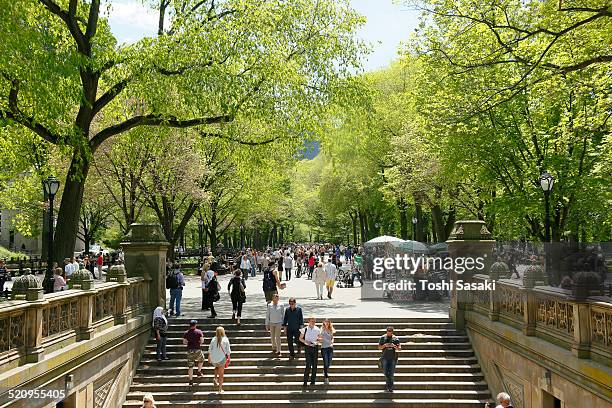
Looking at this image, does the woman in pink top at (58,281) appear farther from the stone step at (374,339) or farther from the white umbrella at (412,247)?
the white umbrella at (412,247)

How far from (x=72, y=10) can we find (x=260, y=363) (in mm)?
10607

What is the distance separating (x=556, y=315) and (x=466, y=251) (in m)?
6.26

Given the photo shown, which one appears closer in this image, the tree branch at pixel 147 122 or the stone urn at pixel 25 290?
the stone urn at pixel 25 290

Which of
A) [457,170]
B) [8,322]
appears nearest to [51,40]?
[8,322]

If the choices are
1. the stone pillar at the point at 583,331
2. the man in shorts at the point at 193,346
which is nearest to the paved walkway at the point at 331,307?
the man in shorts at the point at 193,346

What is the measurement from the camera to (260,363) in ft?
49.5

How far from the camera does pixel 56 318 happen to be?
35.1ft

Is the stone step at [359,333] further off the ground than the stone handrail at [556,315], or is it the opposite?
the stone handrail at [556,315]

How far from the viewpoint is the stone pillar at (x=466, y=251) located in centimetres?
1647

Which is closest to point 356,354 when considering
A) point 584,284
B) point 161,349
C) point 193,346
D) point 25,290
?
point 193,346

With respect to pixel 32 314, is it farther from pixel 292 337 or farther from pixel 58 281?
pixel 58 281

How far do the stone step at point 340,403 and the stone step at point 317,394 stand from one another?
0.27ft

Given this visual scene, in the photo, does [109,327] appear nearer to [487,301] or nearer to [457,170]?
[487,301]

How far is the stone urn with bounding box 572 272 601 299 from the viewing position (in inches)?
360
